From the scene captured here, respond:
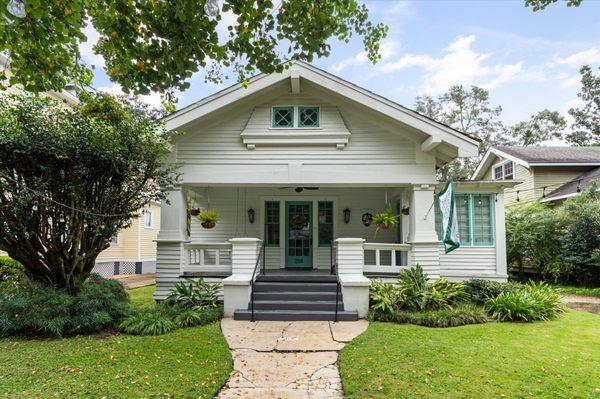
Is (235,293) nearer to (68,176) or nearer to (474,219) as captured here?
(68,176)

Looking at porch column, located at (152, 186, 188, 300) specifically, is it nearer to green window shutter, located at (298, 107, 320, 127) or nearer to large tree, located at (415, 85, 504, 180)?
green window shutter, located at (298, 107, 320, 127)

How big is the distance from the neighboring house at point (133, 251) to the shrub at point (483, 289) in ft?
42.9

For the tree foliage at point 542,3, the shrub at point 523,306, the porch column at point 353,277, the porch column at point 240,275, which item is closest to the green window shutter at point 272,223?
the porch column at point 240,275

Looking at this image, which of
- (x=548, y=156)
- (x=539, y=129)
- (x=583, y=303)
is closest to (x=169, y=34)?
(x=583, y=303)

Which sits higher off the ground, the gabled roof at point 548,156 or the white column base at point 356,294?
the gabled roof at point 548,156

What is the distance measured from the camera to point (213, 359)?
16.4 ft

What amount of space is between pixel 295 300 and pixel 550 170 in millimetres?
15875

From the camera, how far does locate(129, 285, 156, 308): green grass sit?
9.04 m

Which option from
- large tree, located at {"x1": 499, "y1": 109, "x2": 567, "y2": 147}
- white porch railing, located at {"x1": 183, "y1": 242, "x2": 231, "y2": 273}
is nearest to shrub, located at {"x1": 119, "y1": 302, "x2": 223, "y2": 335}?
white porch railing, located at {"x1": 183, "y1": 242, "x2": 231, "y2": 273}

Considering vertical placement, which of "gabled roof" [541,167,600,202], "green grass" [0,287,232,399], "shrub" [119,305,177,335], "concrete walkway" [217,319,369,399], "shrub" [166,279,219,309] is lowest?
"concrete walkway" [217,319,369,399]

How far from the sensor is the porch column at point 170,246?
8.53m

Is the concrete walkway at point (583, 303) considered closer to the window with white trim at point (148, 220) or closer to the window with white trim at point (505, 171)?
the window with white trim at point (505, 171)

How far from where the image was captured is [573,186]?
1606 cm

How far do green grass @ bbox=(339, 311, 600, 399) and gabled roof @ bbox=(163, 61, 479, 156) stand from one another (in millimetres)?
4036
